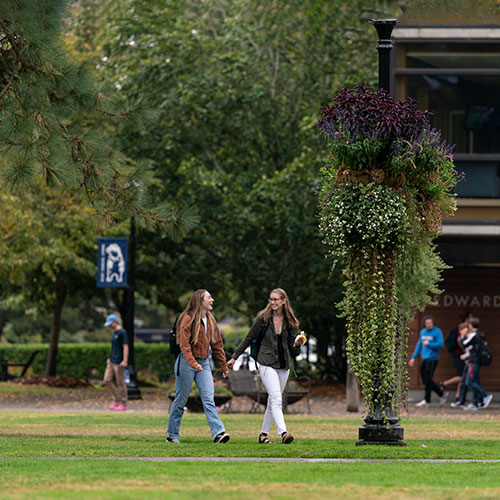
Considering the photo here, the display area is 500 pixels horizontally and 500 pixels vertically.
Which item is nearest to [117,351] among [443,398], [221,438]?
[443,398]

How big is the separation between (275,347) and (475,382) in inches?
438

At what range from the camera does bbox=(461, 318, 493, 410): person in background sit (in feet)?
80.9

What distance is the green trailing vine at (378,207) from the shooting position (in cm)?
1381

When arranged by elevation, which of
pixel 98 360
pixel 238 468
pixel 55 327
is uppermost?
pixel 55 327

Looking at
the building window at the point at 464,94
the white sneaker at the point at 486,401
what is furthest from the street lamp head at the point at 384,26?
the white sneaker at the point at 486,401

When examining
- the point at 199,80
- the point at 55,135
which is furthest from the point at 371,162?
the point at 199,80

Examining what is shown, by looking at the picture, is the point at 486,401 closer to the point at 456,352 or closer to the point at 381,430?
the point at 456,352

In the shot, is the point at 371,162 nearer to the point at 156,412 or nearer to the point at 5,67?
the point at 5,67

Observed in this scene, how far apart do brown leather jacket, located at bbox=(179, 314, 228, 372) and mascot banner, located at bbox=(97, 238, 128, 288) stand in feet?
45.5

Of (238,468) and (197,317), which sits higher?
(197,317)

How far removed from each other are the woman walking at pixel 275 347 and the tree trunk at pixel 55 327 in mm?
19789

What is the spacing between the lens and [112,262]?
28562 millimetres

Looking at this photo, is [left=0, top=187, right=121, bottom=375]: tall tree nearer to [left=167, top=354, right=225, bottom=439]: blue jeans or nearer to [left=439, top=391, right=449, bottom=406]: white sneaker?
[left=439, top=391, right=449, bottom=406]: white sneaker

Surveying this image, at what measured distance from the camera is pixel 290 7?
30.7m
